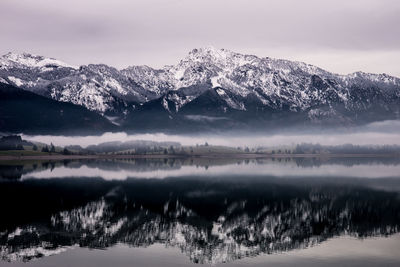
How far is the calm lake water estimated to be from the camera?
78.1 meters

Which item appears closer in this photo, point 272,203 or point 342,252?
point 342,252

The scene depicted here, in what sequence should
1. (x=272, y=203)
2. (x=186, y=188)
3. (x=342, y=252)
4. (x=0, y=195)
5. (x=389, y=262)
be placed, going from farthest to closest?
(x=186, y=188) → (x=0, y=195) → (x=272, y=203) → (x=342, y=252) → (x=389, y=262)

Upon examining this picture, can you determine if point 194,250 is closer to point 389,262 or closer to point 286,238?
point 286,238

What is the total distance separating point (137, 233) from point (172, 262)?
2291 cm

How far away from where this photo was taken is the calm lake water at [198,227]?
256 ft

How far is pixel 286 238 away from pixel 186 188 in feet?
297

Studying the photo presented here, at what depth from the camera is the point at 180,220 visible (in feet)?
373

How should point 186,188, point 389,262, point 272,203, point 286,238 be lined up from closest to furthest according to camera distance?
point 389,262
point 286,238
point 272,203
point 186,188

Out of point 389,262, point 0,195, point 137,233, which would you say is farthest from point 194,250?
point 0,195

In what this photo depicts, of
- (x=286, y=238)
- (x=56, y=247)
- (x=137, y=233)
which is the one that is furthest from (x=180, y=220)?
(x=56, y=247)

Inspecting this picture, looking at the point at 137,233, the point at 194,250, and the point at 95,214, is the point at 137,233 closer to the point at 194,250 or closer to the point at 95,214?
the point at 194,250

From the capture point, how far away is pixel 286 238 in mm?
94188

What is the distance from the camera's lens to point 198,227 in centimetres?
10619

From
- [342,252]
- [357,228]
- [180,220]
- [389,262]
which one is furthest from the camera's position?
[180,220]
